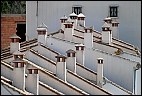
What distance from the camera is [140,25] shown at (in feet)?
59.6

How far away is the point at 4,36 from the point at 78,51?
7793mm

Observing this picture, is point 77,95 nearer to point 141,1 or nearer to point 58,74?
point 58,74

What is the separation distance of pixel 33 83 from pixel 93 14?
10235 millimetres

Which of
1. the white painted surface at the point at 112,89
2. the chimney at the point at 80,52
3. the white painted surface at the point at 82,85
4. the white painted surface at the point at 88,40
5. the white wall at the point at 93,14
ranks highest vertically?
the white wall at the point at 93,14

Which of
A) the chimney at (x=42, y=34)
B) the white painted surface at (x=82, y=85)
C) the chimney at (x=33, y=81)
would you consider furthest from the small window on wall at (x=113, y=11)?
the chimney at (x=33, y=81)

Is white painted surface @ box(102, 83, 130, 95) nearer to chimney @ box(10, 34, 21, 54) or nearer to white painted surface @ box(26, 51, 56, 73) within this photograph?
white painted surface @ box(26, 51, 56, 73)

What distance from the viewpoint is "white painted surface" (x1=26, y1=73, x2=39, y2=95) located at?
8555 millimetres

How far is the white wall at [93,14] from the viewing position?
18188 millimetres

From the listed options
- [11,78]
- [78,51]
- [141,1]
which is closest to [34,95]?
[11,78]

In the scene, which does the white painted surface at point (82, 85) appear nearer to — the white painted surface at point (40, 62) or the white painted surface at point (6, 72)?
the white painted surface at point (40, 62)

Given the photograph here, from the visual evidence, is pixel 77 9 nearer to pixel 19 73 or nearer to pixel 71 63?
pixel 71 63

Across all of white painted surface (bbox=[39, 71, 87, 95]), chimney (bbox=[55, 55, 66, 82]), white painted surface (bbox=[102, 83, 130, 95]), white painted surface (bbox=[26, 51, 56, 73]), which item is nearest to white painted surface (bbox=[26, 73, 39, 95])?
white painted surface (bbox=[39, 71, 87, 95])

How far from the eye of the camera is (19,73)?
8492mm

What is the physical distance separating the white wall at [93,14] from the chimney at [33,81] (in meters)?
9.86
